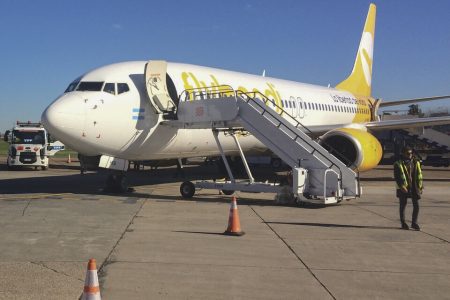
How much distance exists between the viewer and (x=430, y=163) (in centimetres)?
3278

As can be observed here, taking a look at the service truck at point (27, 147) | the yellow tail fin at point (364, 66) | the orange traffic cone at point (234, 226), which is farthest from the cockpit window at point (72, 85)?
the yellow tail fin at point (364, 66)

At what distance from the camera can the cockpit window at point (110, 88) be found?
12.5m

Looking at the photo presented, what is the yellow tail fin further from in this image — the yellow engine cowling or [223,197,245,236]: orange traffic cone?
[223,197,245,236]: orange traffic cone

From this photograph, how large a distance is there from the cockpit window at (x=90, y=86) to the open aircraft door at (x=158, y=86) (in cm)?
119

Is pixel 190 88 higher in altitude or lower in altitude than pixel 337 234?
higher

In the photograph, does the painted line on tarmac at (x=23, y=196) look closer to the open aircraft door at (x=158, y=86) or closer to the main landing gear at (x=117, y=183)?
the main landing gear at (x=117, y=183)

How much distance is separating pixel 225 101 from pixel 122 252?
6714 mm

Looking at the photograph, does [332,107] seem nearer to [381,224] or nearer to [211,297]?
[381,224]

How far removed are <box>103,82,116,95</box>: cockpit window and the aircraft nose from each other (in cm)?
86

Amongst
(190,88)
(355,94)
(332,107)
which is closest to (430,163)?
(355,94)

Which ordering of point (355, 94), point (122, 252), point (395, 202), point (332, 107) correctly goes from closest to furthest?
point (122, 252) < point (395, 202) < point (332, 107) < point (355, 94)

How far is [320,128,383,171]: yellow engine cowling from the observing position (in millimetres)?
15500

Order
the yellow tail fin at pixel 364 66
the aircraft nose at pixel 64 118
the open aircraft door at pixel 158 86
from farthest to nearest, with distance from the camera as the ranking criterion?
the yellow tail fin at pixel 364 66 → the open aircraft door at pixel 158 86 → the aircraft nose at pixel 64 118

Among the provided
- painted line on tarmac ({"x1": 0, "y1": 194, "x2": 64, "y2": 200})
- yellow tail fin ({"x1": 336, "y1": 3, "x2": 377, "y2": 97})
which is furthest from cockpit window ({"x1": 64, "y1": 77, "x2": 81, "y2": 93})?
yellow tail fin ({"x1": 336, "y1": 3, "x2": 377, "y2": 97})
